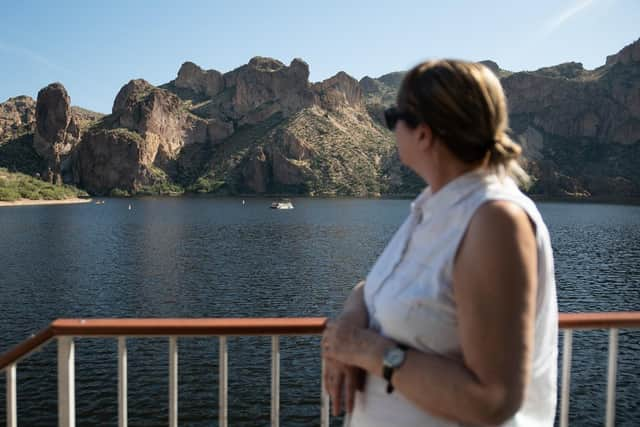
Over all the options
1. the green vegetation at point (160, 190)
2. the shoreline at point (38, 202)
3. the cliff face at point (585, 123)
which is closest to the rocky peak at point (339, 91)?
the cliff face at point (585, 123)

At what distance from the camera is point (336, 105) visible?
17688cm

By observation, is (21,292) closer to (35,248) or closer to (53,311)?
(53,311)

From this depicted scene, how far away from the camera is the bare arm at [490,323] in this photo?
1161mm

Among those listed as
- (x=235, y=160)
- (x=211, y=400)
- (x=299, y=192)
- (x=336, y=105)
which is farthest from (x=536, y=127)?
(x=211, y=400)

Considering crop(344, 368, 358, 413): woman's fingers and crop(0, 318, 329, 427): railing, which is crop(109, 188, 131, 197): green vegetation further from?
crop(344, 368, 358, 413): woman's fingers

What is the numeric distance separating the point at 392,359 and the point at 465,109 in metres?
0.66

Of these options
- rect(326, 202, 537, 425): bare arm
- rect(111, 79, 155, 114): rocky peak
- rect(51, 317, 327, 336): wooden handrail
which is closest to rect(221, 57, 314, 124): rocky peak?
rect(111, 79, 155, 114): rocky peak

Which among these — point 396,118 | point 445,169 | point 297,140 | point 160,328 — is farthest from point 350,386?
point 297,140

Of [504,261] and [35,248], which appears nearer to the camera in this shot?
[504,261]

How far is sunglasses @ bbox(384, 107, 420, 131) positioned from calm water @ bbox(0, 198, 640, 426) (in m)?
10.4

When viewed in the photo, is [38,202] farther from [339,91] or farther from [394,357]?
[394,357]

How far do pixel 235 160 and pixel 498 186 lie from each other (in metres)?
165

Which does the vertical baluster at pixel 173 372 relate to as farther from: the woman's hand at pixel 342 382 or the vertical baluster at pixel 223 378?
the woman's hand at pixel 342 382

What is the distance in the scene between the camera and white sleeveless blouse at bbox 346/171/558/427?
1.29 meters
